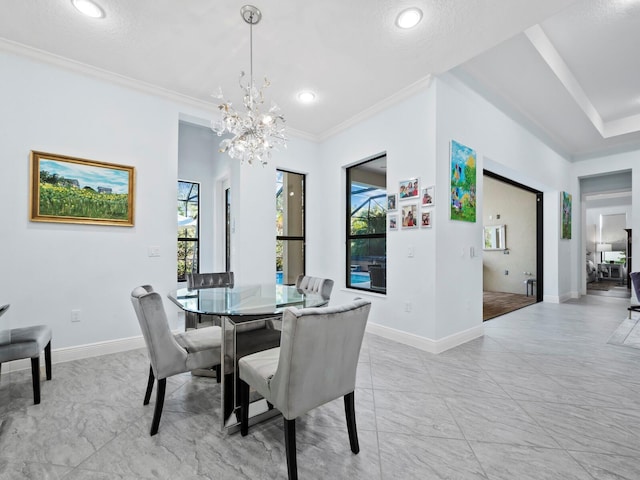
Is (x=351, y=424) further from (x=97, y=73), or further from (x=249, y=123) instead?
(x=97, y=73)

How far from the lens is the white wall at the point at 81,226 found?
8.67 ft

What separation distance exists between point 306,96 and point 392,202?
5.43ft

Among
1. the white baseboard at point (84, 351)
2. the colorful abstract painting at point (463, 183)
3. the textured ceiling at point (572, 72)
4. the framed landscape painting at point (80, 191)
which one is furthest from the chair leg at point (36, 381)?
the textured ceiling at point (572, 72)

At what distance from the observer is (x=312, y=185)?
4.83 meters

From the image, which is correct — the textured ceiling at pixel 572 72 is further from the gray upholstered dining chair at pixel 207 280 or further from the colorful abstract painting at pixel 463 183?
the gray upholstered dining chair at pixel 207 280

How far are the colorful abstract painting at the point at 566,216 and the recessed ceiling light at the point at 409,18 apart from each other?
5.57m

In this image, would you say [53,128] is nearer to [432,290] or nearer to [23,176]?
[23,176]

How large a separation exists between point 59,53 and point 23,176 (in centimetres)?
120

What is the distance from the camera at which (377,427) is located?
72.2 inches

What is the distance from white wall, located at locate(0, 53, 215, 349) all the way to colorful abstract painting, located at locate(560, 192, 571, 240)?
7137 millimetres

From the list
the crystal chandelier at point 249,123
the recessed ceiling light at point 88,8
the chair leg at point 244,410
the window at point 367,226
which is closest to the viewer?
the chair leg at point 244,410

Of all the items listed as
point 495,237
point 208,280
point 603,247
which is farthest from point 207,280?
point 603,247

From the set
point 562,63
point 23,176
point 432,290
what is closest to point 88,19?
point 23,176

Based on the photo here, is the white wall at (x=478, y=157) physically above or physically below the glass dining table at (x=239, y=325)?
above
